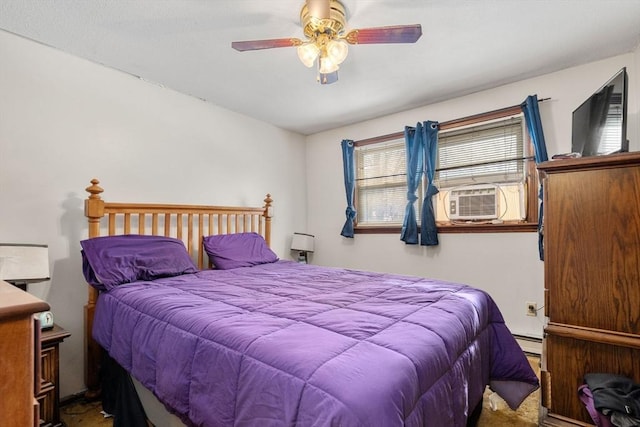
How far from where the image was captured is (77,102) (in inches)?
85.3

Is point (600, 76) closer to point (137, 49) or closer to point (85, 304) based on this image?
point (137, 49)

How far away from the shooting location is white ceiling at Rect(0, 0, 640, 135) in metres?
1.72

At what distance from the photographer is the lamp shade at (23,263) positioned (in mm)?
1546

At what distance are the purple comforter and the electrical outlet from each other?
1112mm

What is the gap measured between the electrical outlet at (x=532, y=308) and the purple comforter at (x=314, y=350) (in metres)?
1.11

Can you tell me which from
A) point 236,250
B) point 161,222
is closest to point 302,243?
point 236,250

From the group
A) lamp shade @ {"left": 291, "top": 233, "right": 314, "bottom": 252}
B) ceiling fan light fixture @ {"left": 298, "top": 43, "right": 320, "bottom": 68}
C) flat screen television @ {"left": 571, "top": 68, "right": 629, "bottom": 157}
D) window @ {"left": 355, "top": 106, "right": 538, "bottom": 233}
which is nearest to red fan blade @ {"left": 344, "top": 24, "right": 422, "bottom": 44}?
ceiling fan light fixture @ {"left": 298, "top": 43, "right": 320, "bottom": 68}

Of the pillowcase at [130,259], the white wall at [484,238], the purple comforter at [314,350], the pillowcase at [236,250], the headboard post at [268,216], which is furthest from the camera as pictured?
the headboard post at [268,216]

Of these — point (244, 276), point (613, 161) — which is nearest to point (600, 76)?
point (613, 161)

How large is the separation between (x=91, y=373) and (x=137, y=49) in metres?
2.18

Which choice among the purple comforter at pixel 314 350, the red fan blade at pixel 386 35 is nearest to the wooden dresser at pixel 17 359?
the purple comforter at pixel 314 350

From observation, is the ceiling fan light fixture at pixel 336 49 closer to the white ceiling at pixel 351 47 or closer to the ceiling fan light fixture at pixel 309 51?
the ceiling fan light fixture at pixel 309 51

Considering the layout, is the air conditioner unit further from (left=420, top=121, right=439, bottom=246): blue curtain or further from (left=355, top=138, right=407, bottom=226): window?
(left=355, top=138, right=407, bottom=226): window

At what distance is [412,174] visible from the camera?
3.10 metres
